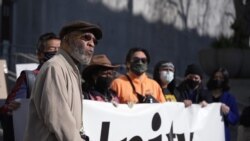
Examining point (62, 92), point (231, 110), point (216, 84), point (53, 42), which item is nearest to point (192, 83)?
point (216, 84)

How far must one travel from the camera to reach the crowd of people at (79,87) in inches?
151

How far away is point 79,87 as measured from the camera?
407 cm

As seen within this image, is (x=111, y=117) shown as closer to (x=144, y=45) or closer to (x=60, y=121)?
(x=60, y=121)

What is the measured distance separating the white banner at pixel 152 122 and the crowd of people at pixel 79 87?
0.10m

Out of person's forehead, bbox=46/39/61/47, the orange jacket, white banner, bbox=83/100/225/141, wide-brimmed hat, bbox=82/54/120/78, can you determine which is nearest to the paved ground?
white banner, bbox=83/100/225/141

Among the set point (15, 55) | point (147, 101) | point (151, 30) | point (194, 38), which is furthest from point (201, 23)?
point (147, 101)

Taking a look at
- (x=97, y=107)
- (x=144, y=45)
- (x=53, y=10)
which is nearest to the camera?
(x=97, y=107)

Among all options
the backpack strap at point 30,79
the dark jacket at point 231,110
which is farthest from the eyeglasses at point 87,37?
the dark jacket at point 231,110

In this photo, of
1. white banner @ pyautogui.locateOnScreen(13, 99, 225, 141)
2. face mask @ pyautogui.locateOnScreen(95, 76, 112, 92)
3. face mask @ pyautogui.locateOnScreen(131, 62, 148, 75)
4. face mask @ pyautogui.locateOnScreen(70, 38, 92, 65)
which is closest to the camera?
face mask @ pyautogui.locateOnScreen(70, 38, 92, 65)

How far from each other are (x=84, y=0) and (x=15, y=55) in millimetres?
3934

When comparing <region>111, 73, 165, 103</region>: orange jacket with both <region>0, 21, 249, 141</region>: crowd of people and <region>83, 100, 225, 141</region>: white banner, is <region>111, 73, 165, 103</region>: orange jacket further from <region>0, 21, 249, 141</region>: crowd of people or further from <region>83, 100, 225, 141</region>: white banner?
<region>83, 100, 225, 141</region>: white banner

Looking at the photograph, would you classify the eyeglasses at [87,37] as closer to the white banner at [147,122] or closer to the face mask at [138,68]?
the white banner at [147,122]

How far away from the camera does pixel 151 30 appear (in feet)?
79.6

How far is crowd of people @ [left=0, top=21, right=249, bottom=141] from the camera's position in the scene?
3842 millimetres
